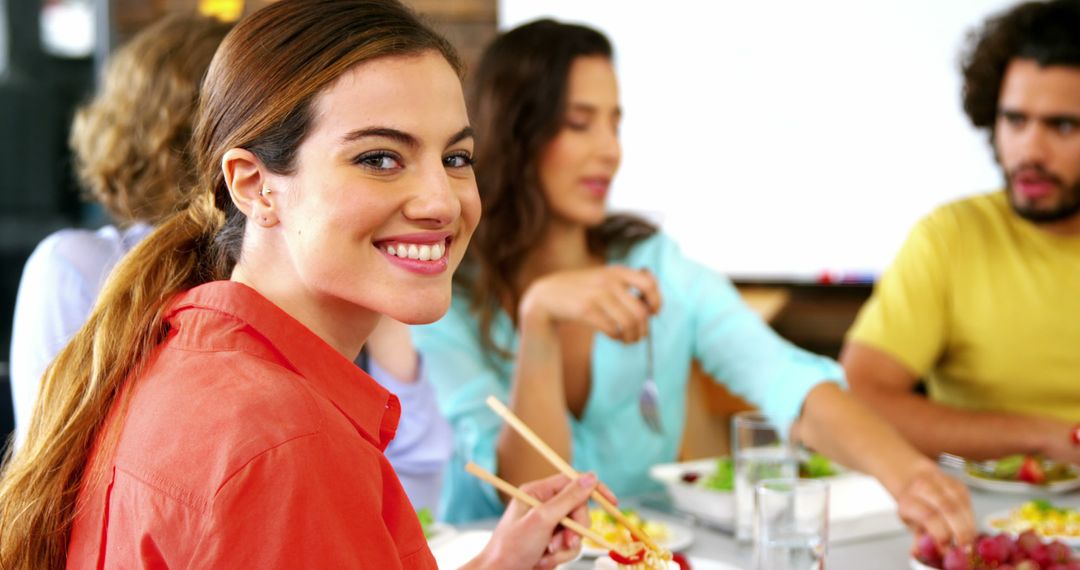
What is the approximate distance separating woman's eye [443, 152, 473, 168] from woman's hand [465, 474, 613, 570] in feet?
1.32

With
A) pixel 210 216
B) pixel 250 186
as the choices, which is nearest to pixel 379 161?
pixel 250 186

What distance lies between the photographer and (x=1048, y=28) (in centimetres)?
259

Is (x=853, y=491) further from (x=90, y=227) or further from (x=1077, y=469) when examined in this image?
(x=90, y=227)

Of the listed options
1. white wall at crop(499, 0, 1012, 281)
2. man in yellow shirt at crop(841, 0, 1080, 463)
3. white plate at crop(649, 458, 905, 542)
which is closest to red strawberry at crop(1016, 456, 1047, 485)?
white plate at crop(649, 458, 905, 542)

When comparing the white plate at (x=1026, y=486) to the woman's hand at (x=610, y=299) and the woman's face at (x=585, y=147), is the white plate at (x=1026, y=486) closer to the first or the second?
the woman's hand at (x=610, y=299)

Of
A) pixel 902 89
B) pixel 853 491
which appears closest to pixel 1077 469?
pixel 853 491

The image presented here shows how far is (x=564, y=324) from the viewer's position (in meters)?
2.33

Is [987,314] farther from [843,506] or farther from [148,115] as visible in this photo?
[148,115]

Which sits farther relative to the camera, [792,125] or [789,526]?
[792,125]

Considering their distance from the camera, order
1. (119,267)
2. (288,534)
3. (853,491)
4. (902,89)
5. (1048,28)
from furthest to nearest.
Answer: (902,89) < (1048,28) < (853,491) < (119,267) < (288,534)

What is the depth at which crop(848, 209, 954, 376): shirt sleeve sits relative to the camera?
2.55 m

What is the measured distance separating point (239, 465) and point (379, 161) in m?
0.30

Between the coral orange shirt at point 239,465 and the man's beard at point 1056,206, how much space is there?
205 centimetres

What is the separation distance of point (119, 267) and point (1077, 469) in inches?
67.9
